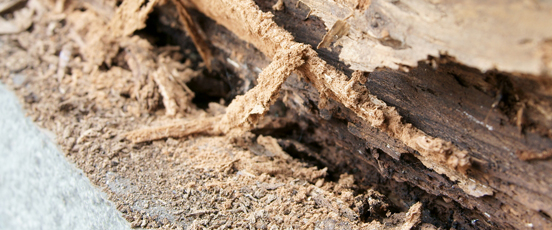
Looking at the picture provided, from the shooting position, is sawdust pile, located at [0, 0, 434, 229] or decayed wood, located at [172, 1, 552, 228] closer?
decayed wood, located at [172, 1, 552, 228]

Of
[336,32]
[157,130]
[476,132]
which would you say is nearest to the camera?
[476,132]

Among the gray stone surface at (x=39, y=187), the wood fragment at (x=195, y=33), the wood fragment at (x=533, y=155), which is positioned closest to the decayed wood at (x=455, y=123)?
the wood fragment at (x=533, y=155)

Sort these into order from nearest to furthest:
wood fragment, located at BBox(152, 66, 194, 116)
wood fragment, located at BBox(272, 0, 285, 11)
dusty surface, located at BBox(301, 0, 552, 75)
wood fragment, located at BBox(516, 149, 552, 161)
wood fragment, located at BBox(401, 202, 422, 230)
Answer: dusty surface, located at BBox(301, 0, 552, 75) → wood fragment, located at BBox(516, 149, 552, 161) → wood fragment, located at BBox(401, 202, 422, 230) → wood fragment, located at BBox(272, 0, 285, 11) → wood fragment, located at BBox(152, 66, 194, 116)

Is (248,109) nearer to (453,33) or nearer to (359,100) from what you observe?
(359,100)

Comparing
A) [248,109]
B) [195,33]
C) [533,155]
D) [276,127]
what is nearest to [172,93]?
[195,33]

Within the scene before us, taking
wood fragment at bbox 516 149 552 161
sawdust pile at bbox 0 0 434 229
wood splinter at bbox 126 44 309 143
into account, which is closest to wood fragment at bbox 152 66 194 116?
sawdust pile at bbox 0 0 434 229

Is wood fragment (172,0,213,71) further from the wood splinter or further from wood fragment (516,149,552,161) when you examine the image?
wood fragment (516,149,552,161)

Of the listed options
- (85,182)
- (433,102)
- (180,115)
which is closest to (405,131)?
(433,102)
